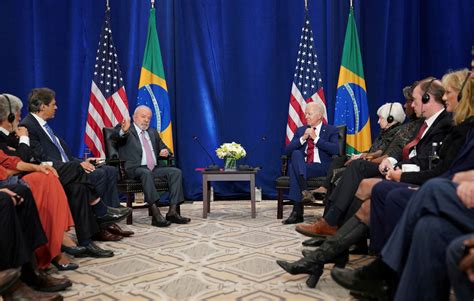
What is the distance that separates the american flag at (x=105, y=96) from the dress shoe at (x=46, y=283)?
309 centimetres

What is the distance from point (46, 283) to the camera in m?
2.49

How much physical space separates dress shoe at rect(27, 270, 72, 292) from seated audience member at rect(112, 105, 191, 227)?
1.83 m

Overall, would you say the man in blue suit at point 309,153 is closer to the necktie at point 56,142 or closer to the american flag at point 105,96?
the necktie at point 56,142

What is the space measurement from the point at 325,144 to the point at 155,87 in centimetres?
242

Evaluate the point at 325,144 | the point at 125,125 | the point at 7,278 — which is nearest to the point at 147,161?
the point at 125,125

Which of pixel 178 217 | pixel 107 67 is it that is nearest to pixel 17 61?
pixel 107 67

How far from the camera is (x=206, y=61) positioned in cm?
613

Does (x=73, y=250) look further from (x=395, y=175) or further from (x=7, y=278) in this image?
(x=395, y=175)

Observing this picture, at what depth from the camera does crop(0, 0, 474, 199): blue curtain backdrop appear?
5848 mm

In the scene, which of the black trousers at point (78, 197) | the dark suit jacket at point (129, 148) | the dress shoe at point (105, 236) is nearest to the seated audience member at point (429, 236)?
the black trousers at point (78, 197)

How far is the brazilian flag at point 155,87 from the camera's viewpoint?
5.70 meters

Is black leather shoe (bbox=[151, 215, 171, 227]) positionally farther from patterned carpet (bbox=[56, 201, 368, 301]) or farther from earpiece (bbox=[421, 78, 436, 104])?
earpiece (bbox=[421, 78, 436, 104])

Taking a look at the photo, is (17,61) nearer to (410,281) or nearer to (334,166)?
(334,166)

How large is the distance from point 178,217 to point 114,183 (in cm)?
77
